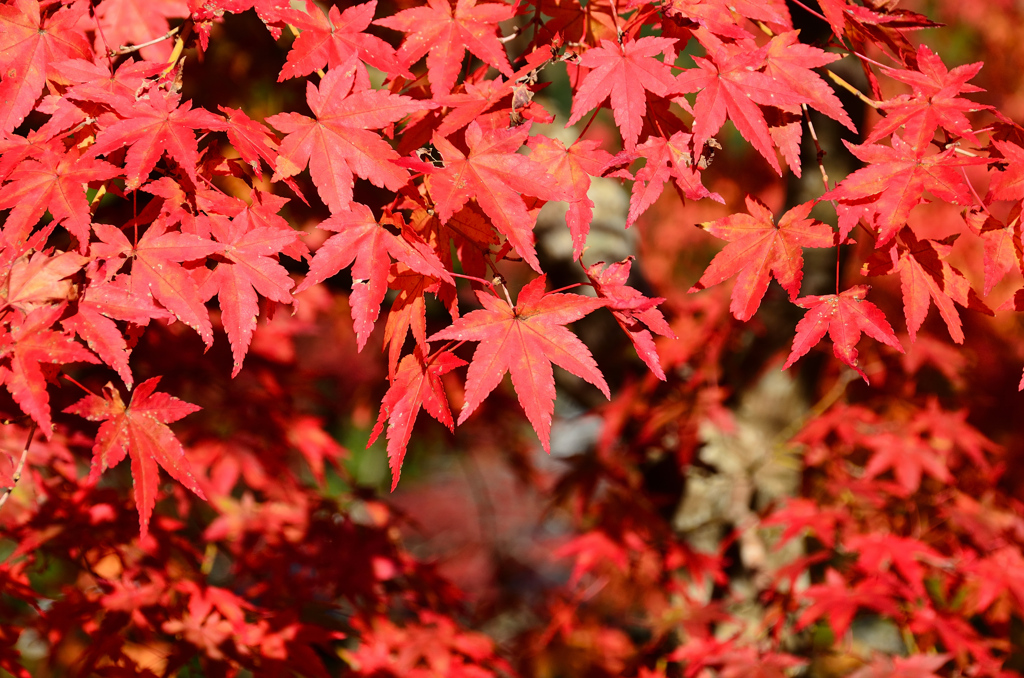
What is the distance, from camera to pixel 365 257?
947 mm

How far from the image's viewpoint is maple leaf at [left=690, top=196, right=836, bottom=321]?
1.07 m

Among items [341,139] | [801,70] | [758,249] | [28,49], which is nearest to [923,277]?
[758,249]

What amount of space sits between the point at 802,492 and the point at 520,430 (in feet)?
5.49

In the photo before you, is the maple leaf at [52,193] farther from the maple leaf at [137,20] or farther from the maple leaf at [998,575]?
the maple leaf at [998,575]

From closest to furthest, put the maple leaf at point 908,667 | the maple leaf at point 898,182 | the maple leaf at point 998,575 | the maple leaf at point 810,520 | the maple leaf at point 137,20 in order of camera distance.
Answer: the maple leaf at point 898,182, the maple leaf at point 137,20, the maple leaf at point 908,667, the maple leaf at point 998,575, the maple leaf at point 810,520

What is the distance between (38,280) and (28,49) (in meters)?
0.37

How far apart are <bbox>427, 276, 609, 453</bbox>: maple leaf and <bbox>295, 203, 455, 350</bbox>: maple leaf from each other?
9 centimetres

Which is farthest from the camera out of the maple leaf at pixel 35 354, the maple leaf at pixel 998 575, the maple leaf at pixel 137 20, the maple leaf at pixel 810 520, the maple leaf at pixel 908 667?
the maple leaf at pixel 810 520

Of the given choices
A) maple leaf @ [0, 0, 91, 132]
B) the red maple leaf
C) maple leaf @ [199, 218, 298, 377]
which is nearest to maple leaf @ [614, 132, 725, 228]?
A: maple leaf @ [199, 218, 298, 377]

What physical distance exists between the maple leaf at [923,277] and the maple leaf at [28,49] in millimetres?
1205

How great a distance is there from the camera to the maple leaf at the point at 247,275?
0.98 meters

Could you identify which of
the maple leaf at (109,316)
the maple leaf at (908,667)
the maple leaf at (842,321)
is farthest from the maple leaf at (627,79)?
the maple leaf at (908,667)

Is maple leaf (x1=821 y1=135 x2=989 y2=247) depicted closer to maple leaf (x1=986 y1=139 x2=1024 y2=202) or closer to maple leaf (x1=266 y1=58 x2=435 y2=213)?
maple leaf (x1=986 y1=139 x2=1024 y2=202)

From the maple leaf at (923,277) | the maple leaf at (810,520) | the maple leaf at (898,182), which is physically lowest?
the maple leaf at (810,520)
